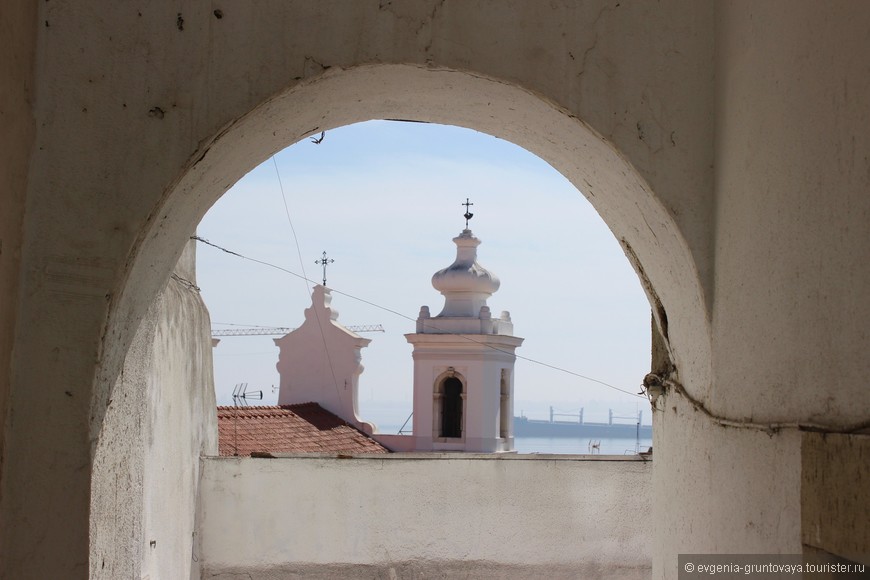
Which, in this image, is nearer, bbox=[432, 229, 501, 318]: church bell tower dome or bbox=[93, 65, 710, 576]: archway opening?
bbox=[93, 65, 710, 576]: archway opening

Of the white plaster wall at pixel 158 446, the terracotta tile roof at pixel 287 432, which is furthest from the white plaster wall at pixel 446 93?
the terracotta tile roof at pixel 287 432

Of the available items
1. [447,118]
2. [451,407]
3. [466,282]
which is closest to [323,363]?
[451,407]

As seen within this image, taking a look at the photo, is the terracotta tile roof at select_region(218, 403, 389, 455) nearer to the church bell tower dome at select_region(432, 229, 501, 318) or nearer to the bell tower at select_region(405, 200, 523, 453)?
the bell tower at select_region(405, 200, 523, 453)

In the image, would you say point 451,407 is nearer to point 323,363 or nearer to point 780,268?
point 323,363

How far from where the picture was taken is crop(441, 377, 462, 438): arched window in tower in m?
20.6

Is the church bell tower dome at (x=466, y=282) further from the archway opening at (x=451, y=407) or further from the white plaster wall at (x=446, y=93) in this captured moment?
the white plaster wall at (x=446, y=93)

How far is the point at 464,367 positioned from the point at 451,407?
3.01 feet

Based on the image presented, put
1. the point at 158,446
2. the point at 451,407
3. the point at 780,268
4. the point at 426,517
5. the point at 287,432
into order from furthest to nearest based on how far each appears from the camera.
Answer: the point at 451,407, the point at 287,432, the point at 426,517, the point at 158,446, the point at 780,268

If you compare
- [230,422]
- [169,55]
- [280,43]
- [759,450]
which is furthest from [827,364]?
[230,422]

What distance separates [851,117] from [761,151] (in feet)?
1.54

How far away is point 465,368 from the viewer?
807 inches

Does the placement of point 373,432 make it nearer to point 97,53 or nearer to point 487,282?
point 487,282

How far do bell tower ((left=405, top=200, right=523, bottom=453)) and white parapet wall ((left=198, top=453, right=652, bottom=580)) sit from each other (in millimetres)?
13904

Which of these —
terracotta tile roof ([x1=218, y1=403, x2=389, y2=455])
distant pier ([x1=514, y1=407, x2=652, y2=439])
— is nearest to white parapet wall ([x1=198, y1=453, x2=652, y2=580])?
terracotta tile roof ([x1=218, y1=403, x2=389, y2=455])
